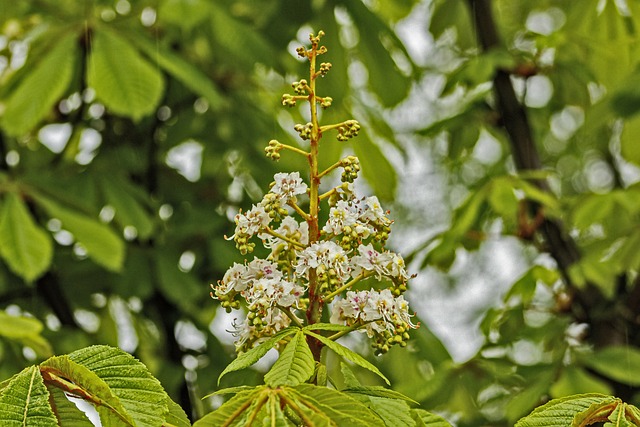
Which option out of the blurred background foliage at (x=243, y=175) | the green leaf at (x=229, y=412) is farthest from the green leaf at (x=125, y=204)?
the green leaf at (x=229, y=412)

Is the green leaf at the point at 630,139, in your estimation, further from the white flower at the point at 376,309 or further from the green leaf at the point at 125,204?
the white flower at the point at 376,309

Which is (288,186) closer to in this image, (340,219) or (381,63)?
(340,219)

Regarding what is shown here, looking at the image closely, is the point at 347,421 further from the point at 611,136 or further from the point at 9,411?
the point at 611,136

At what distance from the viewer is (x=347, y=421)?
73 centimetres

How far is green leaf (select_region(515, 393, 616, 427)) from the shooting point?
0.79 metres

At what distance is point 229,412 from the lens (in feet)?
2.40

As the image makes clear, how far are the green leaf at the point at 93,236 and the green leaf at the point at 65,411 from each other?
3.97 feet

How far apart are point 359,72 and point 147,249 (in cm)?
131

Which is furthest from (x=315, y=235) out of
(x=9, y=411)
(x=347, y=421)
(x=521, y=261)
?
(x=521, y=261)

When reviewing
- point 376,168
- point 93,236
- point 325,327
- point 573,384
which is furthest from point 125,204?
point 325,327

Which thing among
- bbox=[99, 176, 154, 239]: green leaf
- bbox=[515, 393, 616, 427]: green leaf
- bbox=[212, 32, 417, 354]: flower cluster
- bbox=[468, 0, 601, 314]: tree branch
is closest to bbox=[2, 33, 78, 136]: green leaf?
bbox=[99, 176, 154, 239]: green leaf

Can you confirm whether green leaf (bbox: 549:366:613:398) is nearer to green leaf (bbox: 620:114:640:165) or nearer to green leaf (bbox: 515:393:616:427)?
green leaf (bbox: 620:114:640:165)

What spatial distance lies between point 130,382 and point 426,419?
28cm

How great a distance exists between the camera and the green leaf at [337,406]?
71cm
